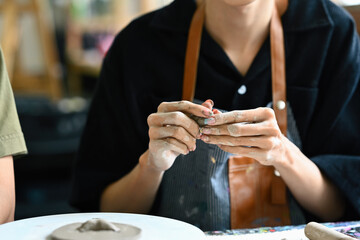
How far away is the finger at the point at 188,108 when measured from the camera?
89 centimetres

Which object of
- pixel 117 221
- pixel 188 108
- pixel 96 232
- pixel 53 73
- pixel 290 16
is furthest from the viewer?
pixel 53 73

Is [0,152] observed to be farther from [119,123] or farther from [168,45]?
[168,45]

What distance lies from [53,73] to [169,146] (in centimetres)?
296

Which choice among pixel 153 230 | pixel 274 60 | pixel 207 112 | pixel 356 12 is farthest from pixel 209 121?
pixel 356 12

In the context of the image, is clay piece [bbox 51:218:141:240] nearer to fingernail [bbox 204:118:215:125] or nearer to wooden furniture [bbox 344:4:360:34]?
fingernail [bbox 204:118:215:125]

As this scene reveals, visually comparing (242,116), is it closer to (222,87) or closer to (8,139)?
(222,87)

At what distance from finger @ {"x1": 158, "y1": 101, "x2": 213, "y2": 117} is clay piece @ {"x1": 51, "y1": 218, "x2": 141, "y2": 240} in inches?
9.9

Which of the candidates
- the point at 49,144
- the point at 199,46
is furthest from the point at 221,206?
the point at 49,144

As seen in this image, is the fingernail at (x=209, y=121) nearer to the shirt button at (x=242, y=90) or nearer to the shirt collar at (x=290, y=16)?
the shirt button at (x=242, y=90)

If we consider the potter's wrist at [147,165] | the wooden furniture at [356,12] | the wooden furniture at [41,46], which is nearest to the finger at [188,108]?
the potter's wrist at [147,165]

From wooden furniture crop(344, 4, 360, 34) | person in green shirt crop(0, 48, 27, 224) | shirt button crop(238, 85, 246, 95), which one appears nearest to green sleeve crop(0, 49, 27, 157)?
person in green shirt crop(0, 48, 27, 224)

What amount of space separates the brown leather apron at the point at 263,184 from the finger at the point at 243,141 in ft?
0.68

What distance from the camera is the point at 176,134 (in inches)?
36.6

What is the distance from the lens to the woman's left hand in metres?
0.89
